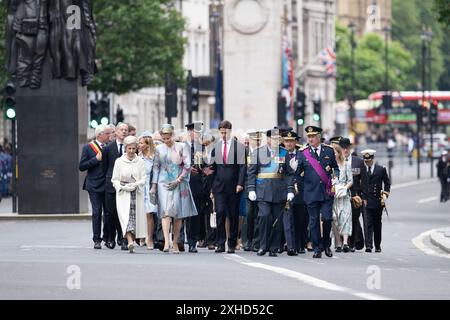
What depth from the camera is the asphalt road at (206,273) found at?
20484 millimetres

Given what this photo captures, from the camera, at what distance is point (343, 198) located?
30.6 meters

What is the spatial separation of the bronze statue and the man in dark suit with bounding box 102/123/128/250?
10.3m

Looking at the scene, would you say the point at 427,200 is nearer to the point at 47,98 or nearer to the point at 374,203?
the point at 47,98

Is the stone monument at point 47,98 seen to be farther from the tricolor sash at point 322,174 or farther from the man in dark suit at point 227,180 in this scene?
the tricolor sash at point 322,174

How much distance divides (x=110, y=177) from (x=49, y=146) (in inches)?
423

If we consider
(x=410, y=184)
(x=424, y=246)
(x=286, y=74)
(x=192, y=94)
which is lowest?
(x=410, y=184)

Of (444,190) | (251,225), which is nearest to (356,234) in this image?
(251,225)

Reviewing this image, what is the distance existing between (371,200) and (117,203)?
3.94 metres

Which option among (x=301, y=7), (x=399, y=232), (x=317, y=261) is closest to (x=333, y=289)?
(x=317, y=261)

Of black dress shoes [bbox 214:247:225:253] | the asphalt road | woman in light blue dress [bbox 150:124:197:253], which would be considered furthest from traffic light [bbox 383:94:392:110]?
woman in light blue dress [bbox 150:124:197:253]

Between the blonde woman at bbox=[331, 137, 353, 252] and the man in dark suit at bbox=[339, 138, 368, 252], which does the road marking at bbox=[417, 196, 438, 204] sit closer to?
the man in dark suit at bbox=[339, 138, 368, 252]
